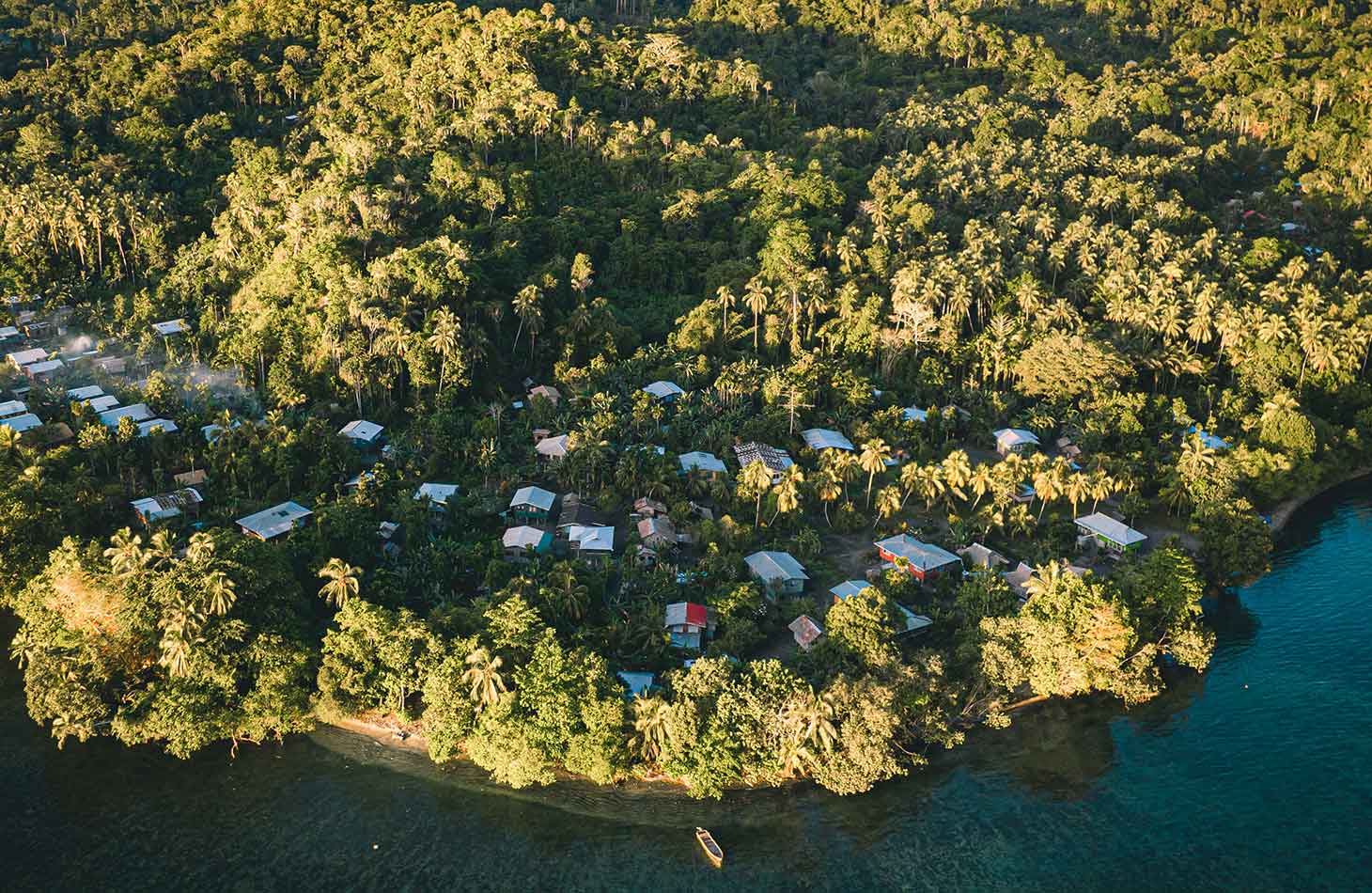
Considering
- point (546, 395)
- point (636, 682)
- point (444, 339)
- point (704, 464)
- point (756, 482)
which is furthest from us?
point (546, 395)

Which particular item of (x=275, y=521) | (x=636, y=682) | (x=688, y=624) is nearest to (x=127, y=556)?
(x=275, y=521)

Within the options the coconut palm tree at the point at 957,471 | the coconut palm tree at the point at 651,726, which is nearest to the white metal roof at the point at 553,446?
the coconut palm tree at the point at 957,471

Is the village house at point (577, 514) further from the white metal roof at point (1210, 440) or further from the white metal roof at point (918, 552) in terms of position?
the white metal roof at point (1210, 440)

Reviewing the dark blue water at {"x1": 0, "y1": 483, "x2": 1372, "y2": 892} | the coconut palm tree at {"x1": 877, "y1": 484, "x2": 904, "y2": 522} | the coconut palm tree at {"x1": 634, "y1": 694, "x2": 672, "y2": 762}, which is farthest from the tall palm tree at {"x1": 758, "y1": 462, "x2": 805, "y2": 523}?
the coconut palm tree at {"x1": 634, "y1": 694, "x2": 672, "y2": 762}

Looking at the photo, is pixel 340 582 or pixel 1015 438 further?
pixel 1015 438

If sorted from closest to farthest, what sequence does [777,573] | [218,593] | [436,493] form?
[218,593] → [777,573] → [436,493]

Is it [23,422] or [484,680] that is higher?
[484,680]

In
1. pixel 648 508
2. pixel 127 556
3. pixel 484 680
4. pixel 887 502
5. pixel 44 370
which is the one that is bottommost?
pixel 44 370

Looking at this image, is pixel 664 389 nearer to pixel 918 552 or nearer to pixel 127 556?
pixel 918 552
